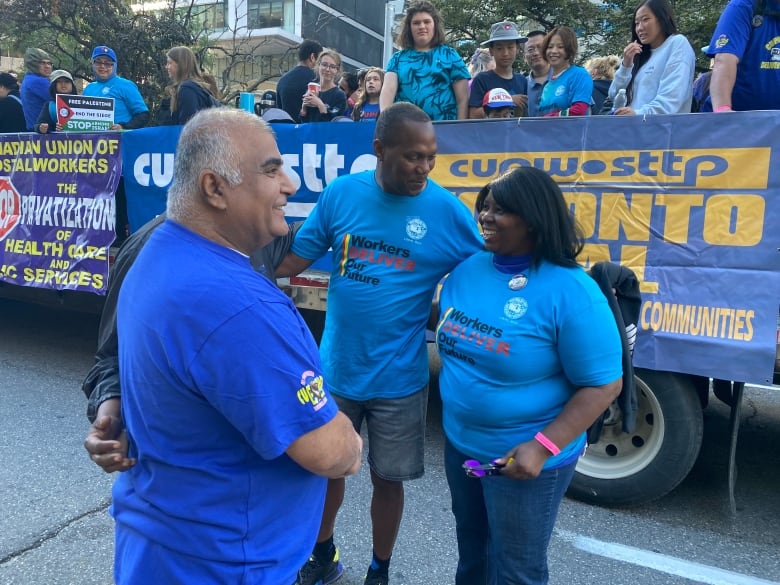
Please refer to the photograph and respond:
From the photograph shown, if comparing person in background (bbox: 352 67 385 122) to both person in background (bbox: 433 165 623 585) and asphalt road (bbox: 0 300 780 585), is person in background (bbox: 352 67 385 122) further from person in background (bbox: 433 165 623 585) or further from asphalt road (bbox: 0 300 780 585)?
person in background (bbox: 433 165 623 585)

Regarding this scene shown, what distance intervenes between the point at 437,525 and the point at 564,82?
3.25m

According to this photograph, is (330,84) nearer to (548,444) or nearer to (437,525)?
(437,525)

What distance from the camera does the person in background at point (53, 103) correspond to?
6.19 metres

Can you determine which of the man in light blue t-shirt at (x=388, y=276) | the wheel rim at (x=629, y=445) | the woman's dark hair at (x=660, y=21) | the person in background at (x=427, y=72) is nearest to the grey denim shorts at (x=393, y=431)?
the man in light blue t-shirt at (x=388, y=276)

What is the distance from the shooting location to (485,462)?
1.96 meters

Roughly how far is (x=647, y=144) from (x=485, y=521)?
85.0 inches

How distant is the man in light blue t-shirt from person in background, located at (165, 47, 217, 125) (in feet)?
11.4

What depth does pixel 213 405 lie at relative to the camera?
1.22 metres

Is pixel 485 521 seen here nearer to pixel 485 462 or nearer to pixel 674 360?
pixel 485 462

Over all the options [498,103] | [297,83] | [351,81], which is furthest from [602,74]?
[351,81]

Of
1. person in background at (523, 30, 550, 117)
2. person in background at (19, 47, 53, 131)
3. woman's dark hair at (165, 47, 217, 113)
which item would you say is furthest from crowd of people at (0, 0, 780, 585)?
person in background at (19, 47, 53, 131)

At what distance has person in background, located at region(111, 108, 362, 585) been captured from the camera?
1205 mm

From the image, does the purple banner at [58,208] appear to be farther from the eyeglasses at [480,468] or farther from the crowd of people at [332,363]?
the eyeglasses at [480,468]

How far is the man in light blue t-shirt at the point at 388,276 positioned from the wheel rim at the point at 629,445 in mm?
1366
